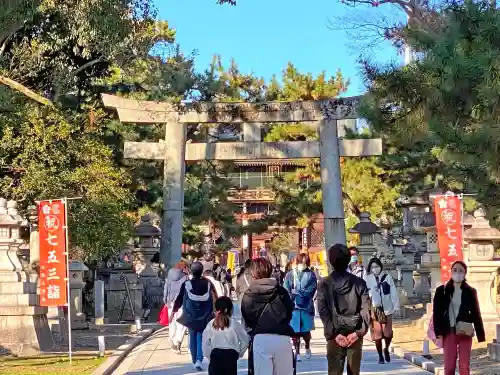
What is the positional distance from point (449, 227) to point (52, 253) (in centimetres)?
742

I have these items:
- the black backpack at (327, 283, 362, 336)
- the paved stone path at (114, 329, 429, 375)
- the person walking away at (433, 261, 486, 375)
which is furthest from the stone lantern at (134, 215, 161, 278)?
the black backpack at (327, 283, 362, 336)

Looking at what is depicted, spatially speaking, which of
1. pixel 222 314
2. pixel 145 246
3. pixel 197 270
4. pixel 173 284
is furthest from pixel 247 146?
pixel 222 314


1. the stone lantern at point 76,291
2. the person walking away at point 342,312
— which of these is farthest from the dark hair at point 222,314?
the stone lantern at point 76,291

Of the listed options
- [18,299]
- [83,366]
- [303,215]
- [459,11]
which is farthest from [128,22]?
[303,215]

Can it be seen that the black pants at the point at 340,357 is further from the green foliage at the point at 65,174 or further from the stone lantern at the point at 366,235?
the stone lantern at the point at 366,235

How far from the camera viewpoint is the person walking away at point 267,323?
287 inches

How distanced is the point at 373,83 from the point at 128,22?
22.1 ft

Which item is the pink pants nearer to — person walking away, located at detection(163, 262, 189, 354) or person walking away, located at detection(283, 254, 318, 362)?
person walking away, located at detection(283, 254, 318, 362)

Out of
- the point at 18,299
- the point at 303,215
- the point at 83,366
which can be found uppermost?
the point at 303,215

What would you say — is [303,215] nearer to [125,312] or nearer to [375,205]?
[375,205]

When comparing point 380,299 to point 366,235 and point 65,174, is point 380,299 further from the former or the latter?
point 366,235

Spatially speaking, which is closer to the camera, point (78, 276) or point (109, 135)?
→ point (78, 276)

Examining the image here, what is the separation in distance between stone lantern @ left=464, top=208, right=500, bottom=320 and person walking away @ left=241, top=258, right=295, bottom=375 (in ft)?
36.5

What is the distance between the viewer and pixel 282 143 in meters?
25.6
